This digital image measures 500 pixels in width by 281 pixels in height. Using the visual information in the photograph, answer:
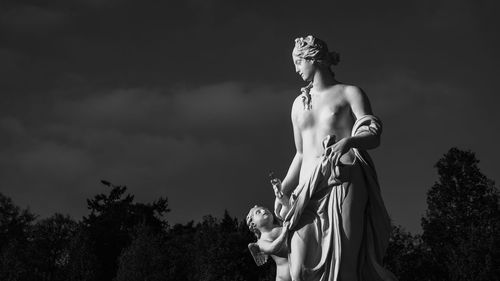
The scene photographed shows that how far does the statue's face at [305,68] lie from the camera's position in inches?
409

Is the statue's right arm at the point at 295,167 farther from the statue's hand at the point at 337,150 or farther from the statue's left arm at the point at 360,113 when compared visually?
the statue's hand at the point at 337,150

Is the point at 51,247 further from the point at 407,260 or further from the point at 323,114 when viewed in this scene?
the point at 323,114

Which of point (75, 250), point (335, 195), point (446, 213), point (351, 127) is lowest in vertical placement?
point (335, 195)

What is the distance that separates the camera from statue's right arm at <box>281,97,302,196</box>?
34.3 ft

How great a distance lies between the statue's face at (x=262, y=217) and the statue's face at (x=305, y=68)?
66.1 inches

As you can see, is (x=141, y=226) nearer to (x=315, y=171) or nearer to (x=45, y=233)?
(x=45, y=233)

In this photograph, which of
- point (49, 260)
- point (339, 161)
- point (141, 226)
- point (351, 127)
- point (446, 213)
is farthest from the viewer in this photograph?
point (49, 260)

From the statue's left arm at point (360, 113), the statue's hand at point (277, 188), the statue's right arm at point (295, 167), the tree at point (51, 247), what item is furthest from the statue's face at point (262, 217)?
the tree at point (51, 247)

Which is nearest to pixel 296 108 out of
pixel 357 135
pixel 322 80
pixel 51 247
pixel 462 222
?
pixel 322 80

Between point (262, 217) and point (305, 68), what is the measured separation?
1.87 meters

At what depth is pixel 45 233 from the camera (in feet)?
189

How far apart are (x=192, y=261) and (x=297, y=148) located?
130 feet

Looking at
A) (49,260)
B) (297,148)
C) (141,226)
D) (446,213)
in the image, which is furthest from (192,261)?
(297,148)

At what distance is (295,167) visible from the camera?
10.5 meters
